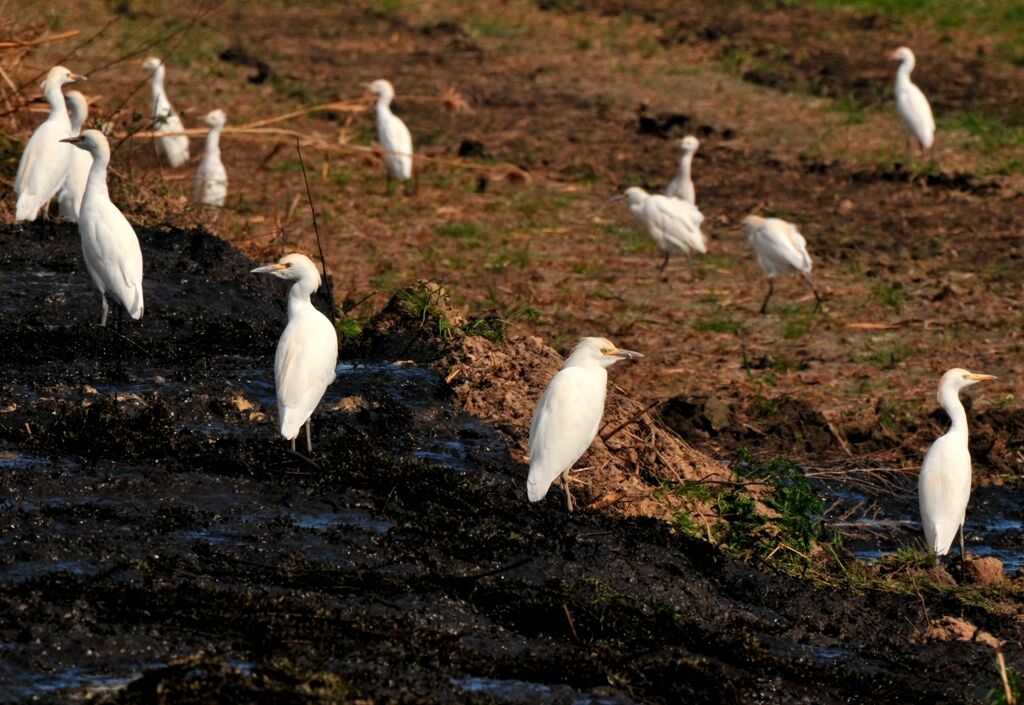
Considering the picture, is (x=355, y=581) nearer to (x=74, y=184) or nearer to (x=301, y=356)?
(x=301, y=356)

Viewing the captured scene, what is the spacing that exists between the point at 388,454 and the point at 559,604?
180 cm

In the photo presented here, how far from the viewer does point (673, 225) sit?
46.4 ft

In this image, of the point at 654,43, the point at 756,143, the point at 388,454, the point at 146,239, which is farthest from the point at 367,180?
the point at 388,454

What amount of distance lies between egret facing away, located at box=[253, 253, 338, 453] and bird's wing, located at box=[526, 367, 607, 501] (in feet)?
3.28

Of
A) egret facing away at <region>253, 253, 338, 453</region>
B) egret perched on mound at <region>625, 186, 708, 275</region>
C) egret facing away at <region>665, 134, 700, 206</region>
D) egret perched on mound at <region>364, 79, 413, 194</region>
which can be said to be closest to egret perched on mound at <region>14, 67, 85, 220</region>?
egret facing away at <region>253, 253, 338, 453</region>

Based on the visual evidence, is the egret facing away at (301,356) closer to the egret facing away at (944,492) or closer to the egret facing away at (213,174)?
the egret facing away at (944,492)

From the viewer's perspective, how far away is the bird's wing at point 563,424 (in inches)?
287

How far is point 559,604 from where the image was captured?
6457 millimetres

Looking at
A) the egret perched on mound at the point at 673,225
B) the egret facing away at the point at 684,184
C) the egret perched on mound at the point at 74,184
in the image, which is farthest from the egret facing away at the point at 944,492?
the egret facing away at the point at 684,184

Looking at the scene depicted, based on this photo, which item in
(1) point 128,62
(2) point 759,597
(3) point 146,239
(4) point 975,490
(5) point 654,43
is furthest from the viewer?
(5) point 654,43

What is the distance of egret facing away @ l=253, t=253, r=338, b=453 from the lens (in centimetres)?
741

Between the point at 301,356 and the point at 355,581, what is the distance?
140 cm

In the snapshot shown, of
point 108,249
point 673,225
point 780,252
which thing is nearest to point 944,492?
point 108,249

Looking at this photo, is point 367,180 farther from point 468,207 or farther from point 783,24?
point 783,24
